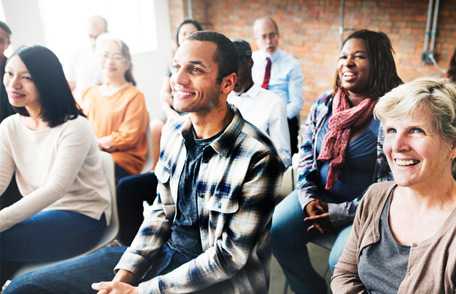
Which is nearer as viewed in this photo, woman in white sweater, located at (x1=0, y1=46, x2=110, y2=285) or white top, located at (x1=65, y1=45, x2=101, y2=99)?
woman in white sweater, located at (x1=0, y1=46, x2=110, y2=285)

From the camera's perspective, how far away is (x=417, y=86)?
93 centimetres

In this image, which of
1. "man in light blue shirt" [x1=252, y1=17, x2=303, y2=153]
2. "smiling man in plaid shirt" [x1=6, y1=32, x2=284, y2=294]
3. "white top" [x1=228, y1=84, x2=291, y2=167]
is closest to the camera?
"smiling man in plaid shirt" [x1=6, y1=32, x2=284, y2=294]

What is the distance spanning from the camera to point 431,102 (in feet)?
2.97

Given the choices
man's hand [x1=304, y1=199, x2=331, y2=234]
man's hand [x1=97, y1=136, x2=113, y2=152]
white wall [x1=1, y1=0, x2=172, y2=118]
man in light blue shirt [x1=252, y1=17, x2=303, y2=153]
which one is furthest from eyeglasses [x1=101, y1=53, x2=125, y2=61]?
man's hand [x1=304, y1=199, x2=331, y2=234]

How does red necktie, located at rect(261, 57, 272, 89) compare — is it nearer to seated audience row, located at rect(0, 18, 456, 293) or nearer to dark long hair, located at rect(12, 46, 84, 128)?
seated audience row, located at rect(0, 18, 456, 293)

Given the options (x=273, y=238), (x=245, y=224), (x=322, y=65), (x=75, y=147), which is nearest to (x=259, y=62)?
(x=273, y=238)

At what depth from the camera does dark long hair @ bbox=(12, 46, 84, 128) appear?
130cm

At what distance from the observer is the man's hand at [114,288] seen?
3.57ft

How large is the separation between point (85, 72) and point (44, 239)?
3.74ft

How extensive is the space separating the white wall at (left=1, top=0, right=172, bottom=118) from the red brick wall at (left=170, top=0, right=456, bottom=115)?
3.44 ft

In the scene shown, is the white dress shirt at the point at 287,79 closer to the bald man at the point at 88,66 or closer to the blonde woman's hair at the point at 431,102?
the bald man at the point at 88,66

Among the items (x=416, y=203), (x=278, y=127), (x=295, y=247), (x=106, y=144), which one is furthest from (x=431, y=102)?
(x=106, y=144)

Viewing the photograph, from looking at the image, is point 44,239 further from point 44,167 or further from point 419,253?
point 419,253

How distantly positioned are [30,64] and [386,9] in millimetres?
3639
